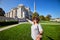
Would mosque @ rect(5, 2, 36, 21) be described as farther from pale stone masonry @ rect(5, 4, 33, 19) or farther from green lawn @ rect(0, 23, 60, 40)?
green lawn @ rect(0, 23, 60, 40)

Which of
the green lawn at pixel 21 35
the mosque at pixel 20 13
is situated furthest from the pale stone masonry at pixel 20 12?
the green lawn at pixel 21 35

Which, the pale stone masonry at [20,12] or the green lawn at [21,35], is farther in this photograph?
the green lawn at [21,35]

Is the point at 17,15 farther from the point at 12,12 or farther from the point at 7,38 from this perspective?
the point at 7,38

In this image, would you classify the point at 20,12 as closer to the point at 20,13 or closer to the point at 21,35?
the point at 20,13

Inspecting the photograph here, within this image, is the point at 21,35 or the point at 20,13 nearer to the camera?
the point at 20,13

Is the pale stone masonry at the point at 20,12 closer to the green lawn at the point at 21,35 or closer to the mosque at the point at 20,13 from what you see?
the mosque at the point at 20,13

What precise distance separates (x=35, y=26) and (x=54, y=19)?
1570 millimetres

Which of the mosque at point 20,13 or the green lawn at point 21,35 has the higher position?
the mosque at point 20,13

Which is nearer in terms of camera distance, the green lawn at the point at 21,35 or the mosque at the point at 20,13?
the mosque at the point at 20,13

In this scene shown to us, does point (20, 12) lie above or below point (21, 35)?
above

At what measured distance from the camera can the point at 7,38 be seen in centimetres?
339

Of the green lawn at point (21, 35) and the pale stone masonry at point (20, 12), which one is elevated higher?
the pale stone masonry at point (20, 12)

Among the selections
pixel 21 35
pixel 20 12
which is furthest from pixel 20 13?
pixel 21 35

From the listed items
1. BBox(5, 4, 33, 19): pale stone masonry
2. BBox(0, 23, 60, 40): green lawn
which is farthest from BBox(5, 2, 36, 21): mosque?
BBox(0, 23, 60, 40): green lawn
